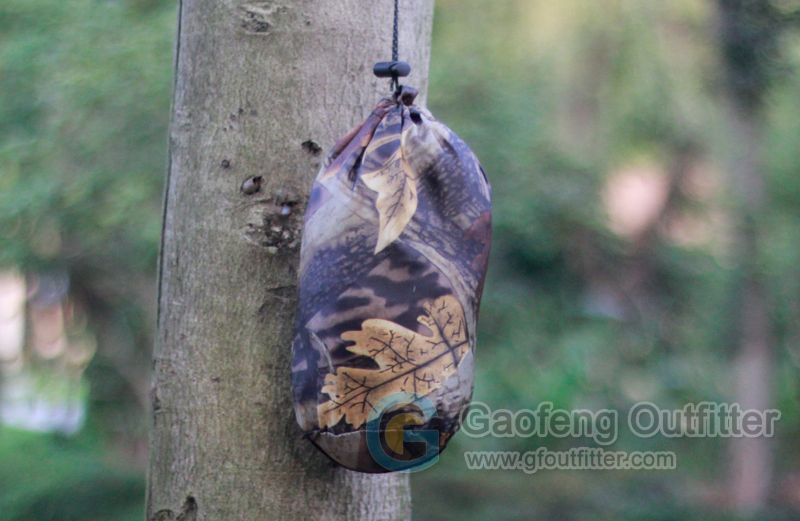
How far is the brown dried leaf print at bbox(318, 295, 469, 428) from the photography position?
2.78ft

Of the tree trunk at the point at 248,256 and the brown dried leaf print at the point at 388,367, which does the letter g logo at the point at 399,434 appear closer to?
the brown dried leaf print at the point at 388,367

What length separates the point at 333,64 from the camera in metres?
1.08

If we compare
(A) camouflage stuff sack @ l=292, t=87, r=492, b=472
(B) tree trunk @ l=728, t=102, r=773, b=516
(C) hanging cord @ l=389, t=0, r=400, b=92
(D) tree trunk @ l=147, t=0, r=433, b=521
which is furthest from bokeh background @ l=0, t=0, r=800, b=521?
(A) camouflage stuff sack @ l=292, t=87, r=492, b=472

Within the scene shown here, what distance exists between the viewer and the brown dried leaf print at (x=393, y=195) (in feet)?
2.87

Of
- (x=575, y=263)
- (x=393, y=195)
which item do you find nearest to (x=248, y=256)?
(x=393, y=195)

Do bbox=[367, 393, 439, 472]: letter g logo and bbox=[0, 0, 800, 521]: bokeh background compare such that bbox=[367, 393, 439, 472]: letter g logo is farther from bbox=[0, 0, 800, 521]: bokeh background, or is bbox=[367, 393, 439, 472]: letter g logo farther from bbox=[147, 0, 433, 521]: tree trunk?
bbox=[0, 0, 800, 521]: bokeh background

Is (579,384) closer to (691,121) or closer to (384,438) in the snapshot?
(691,121)

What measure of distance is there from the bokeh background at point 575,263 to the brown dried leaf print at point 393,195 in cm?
239

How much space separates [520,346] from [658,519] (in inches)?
53.0

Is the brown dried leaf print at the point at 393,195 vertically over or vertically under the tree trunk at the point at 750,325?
under

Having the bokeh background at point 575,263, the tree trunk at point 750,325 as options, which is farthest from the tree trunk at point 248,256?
the tree trunk at point 750,325

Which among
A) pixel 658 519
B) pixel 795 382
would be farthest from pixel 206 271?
pixel 795 382

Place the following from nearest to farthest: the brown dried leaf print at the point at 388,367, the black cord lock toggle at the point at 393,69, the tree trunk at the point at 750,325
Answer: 1. the brown dried leaf print at the point at 388,367
2. the black cord lock toggle at the point at 393,69
3. the tree trunk at the point at 750,325

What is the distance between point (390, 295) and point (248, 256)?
29cm
